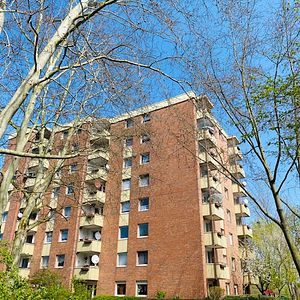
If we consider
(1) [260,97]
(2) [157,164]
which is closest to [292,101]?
(1) [260,97]

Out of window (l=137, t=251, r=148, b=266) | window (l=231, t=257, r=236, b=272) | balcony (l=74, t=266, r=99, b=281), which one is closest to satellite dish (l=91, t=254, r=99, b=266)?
balcony (l=74, t=266, r=99, b=281)

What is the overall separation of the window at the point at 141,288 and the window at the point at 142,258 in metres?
1.37

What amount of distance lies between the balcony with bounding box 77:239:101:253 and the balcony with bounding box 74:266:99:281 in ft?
4.63

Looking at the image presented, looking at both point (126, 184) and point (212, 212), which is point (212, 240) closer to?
point (212, 212)

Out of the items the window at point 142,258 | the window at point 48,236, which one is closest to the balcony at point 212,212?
the window at point 142,258

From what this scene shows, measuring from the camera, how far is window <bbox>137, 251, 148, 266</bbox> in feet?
85.0

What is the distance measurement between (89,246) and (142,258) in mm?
4864

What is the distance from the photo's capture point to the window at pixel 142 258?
25906 millimetres

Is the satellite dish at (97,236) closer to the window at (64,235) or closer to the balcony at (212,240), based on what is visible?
the window at (64,235)

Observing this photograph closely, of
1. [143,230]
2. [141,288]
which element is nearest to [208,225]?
[143,230]

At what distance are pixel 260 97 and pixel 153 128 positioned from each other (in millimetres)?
2903

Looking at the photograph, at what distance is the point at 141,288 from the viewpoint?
25.2m

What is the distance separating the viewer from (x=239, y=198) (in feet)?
115

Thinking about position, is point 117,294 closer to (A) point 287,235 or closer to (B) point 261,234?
(B) point 261,234
